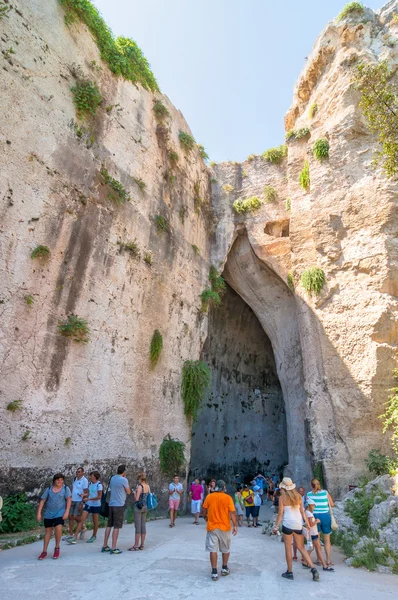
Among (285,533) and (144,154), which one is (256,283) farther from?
(285,533)

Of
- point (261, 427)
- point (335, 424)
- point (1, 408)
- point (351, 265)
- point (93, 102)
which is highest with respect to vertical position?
point (93, 102)

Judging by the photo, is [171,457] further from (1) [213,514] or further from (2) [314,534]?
(1) [213,514]

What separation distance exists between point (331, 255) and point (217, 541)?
442 inches

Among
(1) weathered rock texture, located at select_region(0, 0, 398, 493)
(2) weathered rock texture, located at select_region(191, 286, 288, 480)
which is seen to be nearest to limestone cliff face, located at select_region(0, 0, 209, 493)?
(1) weathered rock texture, located at select_region(0, 0, 398, 493)

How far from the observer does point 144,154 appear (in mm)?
14320

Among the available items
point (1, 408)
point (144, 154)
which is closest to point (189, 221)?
point (144, 154)

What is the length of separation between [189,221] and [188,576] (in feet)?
44.0

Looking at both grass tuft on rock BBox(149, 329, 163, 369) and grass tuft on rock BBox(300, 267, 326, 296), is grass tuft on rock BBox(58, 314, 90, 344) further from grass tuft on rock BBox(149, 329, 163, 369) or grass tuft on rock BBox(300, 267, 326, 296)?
grass tuft on rock BBox(300, 267, 326, 296)

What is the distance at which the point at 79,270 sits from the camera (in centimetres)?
1082

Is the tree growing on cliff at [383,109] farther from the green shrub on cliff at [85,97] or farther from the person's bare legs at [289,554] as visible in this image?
the person's bare legs at [289,554]

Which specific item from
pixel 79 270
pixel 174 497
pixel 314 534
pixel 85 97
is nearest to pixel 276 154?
pixel 85 97

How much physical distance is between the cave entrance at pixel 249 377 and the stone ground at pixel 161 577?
9281 mm

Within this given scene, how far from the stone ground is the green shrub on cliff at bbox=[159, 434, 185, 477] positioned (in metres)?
5.46

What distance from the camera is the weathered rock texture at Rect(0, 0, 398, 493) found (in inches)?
375
